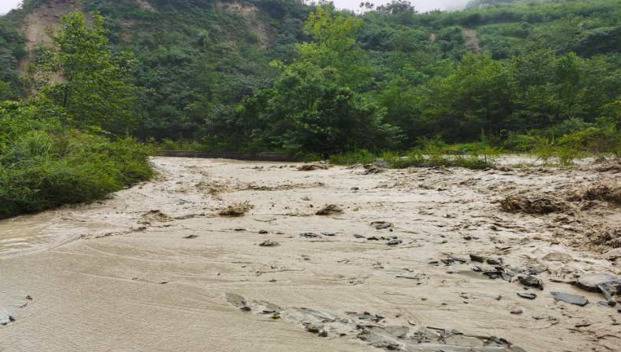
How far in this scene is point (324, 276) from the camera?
3.59m

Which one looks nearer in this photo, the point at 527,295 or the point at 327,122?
the point at 527,295

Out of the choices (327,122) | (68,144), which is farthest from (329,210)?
(327,122)

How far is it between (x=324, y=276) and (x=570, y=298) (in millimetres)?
1684

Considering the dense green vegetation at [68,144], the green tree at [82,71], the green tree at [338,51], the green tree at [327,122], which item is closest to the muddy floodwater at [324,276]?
the dense green vegetation at [68,144]

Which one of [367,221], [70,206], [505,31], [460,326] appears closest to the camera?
[460,326]

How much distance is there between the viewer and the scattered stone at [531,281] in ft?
10.5

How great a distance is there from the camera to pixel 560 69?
21.6 meters

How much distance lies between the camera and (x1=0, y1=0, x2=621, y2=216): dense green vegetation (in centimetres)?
1043

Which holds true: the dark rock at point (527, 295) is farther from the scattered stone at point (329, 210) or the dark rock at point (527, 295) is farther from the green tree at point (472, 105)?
the green tree at point (472, 105)

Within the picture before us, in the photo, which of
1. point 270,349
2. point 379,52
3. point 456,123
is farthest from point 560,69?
point 379,52

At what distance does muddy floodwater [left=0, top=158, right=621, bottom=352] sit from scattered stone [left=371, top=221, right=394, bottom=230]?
59 millimetres

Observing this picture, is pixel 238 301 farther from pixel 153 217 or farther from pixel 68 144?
pixel 68 144

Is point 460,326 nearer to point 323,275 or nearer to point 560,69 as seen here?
point 323,275

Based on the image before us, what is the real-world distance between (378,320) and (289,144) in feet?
56.4
